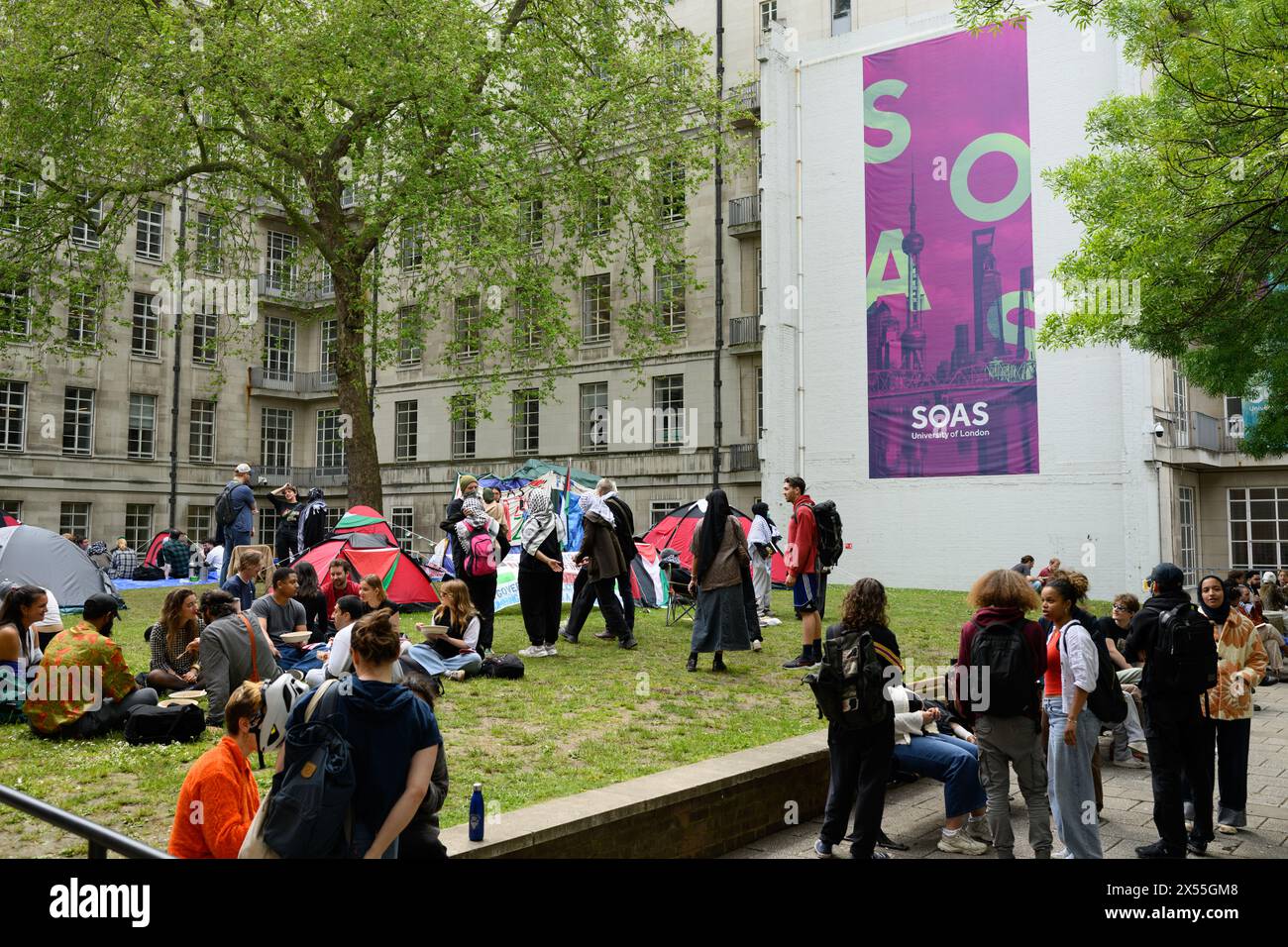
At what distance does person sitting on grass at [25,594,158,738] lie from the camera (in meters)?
7.49

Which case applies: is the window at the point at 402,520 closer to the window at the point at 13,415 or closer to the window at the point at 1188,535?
the window at the point at 13,415

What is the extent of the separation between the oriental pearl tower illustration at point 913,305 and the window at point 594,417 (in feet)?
39.8

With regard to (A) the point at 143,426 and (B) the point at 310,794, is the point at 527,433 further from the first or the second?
(B) the point at 310,794

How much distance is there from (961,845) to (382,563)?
11.2 metres

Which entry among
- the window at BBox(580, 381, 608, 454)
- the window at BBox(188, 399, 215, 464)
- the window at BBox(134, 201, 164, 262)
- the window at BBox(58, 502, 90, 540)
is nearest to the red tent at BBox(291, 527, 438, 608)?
the window at BBox(580, 381, 608, 454)

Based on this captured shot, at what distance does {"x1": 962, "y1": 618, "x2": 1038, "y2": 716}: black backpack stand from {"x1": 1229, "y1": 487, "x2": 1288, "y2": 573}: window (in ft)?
91.7

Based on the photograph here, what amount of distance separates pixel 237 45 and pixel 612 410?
20.4 m

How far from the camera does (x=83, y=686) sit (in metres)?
7.57

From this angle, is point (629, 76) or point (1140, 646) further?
point (629, 76)

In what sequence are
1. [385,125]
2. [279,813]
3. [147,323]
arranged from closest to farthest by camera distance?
[279,813], [385,125], [147,323]

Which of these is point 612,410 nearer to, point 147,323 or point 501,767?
point 147,323
